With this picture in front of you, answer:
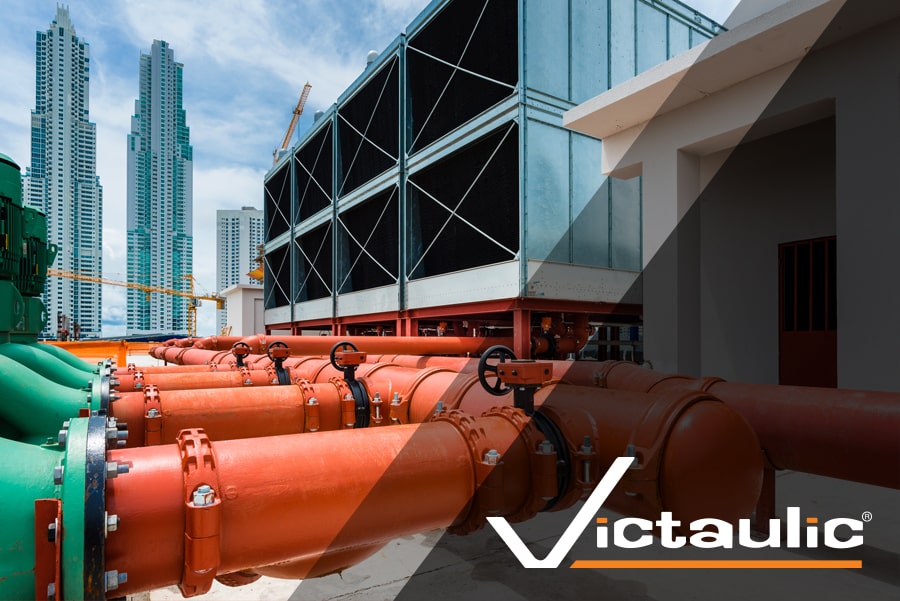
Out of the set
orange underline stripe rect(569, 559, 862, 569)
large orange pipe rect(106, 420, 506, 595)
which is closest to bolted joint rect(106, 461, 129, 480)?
large orange pipe rect(106, 420, 506, 595)

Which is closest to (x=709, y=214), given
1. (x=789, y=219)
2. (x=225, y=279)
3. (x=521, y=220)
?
(x=789, y=219)

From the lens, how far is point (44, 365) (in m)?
3.93

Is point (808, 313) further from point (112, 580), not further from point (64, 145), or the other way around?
point (64, 145)

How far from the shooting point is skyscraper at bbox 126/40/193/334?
71000 millimetres

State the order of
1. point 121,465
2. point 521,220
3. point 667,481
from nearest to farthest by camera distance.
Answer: point 121,465
point 667,481
point 521,220

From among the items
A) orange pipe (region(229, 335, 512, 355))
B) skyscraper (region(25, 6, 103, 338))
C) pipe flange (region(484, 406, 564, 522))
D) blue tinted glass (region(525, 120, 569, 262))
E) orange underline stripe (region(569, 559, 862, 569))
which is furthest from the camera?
skyscraper (region(25, 6, 103, 338))

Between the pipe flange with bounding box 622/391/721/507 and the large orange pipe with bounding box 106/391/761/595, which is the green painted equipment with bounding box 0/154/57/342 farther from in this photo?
the pipe flange with bounding box 622/391/721/507

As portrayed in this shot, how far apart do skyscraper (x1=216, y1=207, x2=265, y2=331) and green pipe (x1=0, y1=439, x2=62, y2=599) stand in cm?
7407

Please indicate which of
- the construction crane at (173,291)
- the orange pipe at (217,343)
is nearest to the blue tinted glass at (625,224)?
the orange pipe at (217,343)

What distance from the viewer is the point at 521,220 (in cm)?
872

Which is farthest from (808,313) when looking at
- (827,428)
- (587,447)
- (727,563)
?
(587,447)

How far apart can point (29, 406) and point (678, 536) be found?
3.28 meters

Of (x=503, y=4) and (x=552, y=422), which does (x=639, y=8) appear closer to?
(x=503, y=4)

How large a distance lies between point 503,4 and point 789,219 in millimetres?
5796
